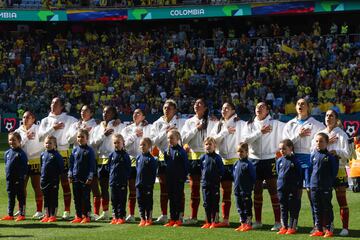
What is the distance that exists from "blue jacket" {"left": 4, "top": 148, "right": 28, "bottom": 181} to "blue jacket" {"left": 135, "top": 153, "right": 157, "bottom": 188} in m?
2.09

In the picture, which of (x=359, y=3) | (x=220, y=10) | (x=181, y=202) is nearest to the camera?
(x=181, y=202)

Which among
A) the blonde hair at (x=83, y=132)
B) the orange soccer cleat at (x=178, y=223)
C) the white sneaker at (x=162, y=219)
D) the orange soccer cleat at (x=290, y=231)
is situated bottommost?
the orange soccer cleat at (x=290, y=231)

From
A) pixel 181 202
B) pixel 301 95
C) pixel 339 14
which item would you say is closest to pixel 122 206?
pixel 181 202

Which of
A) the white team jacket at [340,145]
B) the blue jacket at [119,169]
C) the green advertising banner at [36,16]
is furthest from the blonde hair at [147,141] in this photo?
the green advertising banner at [36,16]

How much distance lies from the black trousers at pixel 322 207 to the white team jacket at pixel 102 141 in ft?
12.8

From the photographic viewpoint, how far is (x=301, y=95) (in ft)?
123

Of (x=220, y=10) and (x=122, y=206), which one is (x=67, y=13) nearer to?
(x=220, y=10)

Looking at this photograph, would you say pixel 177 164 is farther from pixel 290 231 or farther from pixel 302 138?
pixel 290 231

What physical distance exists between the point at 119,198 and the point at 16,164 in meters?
1.94

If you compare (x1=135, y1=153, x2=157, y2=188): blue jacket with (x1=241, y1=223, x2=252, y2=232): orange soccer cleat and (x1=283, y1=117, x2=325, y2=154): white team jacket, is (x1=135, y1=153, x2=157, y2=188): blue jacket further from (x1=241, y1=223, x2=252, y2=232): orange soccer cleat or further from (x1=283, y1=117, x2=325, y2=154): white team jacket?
(x1=283, y1=117, x2=325, y2=154): white team jacket

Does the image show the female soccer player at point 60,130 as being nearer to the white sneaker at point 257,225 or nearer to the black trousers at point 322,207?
the white sneaker at point 257,225

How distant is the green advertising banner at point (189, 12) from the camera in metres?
42.8

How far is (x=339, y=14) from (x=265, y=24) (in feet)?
12.0

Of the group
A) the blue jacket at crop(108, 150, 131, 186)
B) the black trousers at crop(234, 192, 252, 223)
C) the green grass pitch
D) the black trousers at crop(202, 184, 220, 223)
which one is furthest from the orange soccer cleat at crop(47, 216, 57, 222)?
the black trousers at crop(234, 192, 252, 223)
